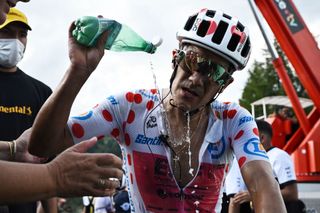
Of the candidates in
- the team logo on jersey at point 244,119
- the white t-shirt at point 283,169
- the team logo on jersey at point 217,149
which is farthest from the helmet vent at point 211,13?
the white t-shirt at point 283,169

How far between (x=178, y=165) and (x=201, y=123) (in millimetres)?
315

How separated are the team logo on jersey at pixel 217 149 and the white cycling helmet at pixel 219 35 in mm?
493

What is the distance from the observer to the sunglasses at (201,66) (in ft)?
9.61

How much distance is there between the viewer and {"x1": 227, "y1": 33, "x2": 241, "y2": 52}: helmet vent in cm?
299

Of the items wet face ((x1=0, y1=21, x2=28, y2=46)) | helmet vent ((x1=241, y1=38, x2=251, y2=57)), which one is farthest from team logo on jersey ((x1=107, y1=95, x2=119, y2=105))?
wet face ((x1=0, y1=21, x2=28, y2=46))

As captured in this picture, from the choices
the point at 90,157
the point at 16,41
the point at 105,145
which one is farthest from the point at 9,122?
the point at 105,145

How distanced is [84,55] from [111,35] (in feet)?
0.59

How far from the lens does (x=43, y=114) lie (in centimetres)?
255

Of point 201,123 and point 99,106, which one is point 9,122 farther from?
point 201,123

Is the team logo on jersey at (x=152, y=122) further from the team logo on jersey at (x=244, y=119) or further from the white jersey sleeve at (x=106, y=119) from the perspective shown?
the team logo on jersey at (x=244, y=119)

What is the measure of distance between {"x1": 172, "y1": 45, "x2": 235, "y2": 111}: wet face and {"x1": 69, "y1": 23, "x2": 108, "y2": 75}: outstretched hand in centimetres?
57

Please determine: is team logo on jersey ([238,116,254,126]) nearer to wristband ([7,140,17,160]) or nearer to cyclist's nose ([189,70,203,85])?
cyclist's nose ([189,70,203,85])

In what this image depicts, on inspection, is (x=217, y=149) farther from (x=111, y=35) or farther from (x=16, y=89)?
(x=16, y=89)

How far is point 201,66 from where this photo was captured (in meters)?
2.93
